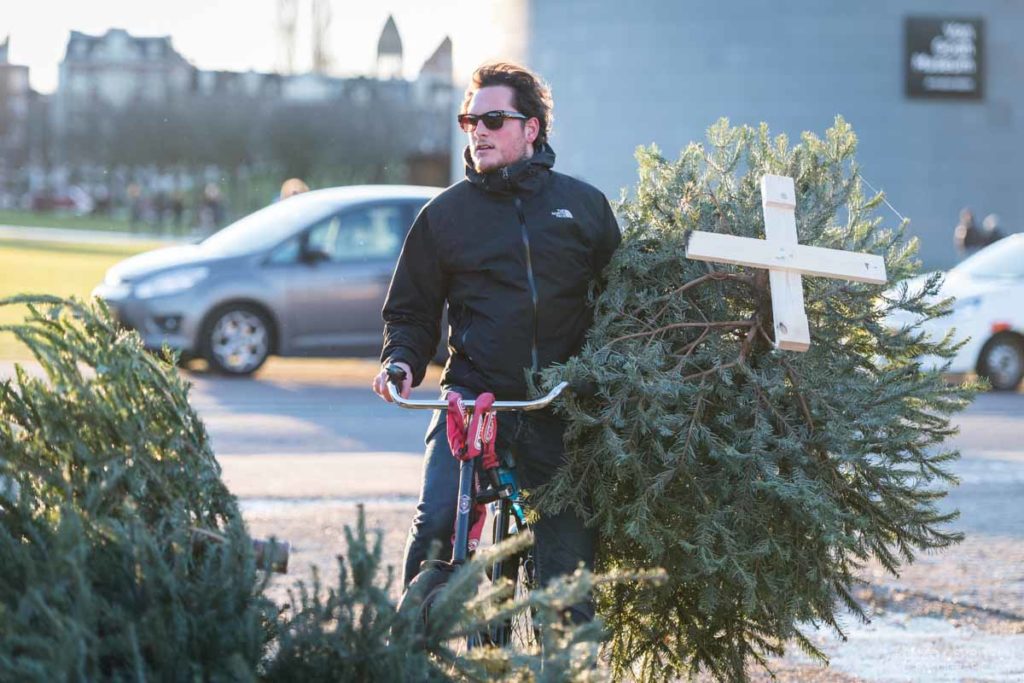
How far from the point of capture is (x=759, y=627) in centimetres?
414

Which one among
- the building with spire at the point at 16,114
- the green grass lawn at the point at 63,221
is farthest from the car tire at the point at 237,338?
the building with spire at the point at 16,114

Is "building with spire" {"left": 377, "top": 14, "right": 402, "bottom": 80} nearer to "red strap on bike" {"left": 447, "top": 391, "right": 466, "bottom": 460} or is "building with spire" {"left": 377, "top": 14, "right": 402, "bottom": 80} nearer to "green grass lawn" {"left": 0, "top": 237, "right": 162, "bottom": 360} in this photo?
"green grass lawn" {"left": 0, "top": 237, "right": 162, "bottom": 360}

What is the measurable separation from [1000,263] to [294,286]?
6.90m

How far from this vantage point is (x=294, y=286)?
13.5 m

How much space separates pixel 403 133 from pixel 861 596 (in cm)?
5028

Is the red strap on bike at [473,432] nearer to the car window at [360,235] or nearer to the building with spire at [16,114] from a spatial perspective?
the car window at [360,235]

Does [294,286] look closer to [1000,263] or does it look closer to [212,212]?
[1000,263]

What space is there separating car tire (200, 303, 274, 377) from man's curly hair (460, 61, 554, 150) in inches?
378

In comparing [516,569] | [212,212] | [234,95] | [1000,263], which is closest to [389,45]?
[234,95]

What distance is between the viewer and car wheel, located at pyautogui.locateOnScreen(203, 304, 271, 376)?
13539 millimetres

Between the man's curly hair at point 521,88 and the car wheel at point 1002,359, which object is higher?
the man's curly hair at point 521,88

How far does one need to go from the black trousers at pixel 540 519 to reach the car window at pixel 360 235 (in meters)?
9.36

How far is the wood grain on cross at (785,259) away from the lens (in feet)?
12.8

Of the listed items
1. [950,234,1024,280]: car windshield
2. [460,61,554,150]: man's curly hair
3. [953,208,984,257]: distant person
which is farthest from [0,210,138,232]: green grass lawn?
[460,61,554,150]: man's curly hair
